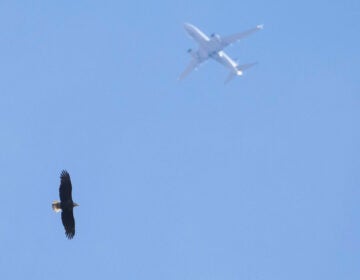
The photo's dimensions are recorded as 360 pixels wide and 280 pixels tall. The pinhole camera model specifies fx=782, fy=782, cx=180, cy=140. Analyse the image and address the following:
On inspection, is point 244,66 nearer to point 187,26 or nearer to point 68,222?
point 187,26

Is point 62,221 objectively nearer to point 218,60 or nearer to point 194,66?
point 218,60

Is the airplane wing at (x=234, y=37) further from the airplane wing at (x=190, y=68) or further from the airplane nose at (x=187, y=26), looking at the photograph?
the airplane wing at (x=190, y=68)

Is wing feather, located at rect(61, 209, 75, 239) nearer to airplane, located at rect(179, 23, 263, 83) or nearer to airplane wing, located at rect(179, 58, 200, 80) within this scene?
airplane, located at rect(179, 23, 263, 83)

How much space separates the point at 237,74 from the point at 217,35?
39.7 feet

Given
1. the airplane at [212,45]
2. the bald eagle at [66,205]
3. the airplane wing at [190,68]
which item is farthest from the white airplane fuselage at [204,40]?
the bald eagle at [66,205]

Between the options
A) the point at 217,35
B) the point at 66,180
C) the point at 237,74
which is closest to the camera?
the point at 66,180

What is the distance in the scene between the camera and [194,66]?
131 meters

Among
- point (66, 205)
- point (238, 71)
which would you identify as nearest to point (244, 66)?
point (238, 71)

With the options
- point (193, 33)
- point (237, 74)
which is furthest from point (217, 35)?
point (237, 74)

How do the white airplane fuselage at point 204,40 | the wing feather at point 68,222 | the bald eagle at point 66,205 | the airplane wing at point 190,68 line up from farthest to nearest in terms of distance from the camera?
the airplane wing at point 190,68 → the white airplane fuselage at point 204,40 → the wing feather at point 68,222 → the bald eagle at point 66,205

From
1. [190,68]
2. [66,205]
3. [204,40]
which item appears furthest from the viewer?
[190,68]

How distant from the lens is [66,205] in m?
48.0

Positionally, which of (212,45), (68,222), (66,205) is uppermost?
(212,45)

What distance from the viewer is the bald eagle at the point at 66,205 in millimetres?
47406
